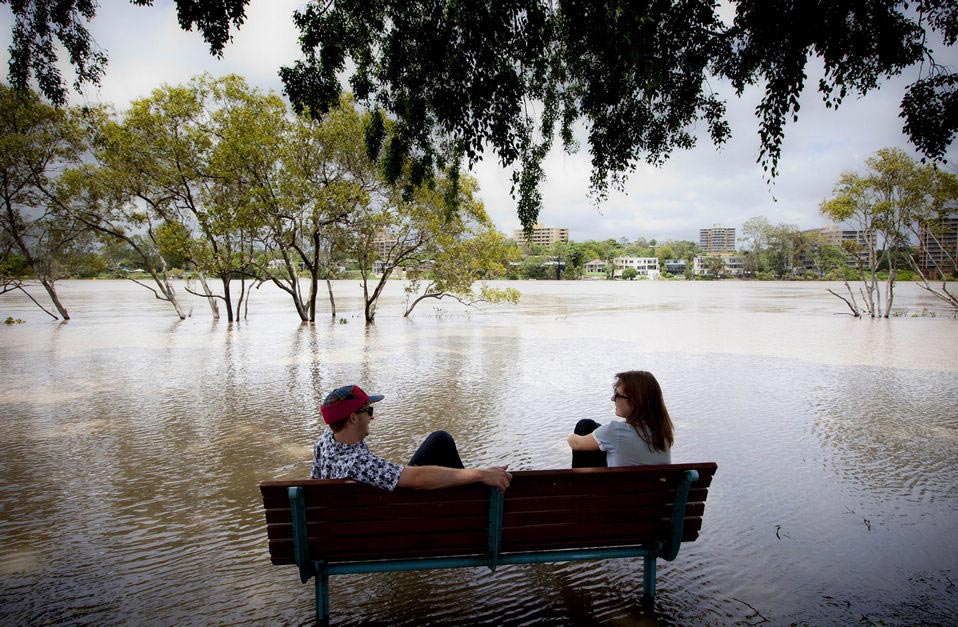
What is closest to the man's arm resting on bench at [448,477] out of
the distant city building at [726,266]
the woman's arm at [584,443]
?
the woman's arm at [584,443]

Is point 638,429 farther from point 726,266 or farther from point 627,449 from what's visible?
point 726,266

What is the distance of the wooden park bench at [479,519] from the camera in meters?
2.79

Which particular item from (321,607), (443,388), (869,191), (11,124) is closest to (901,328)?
(869,191)

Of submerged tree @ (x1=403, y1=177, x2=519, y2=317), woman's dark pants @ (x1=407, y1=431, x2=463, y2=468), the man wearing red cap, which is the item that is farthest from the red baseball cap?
submerged tree @ (x1=403, y1=177, x2=519, y2=317)

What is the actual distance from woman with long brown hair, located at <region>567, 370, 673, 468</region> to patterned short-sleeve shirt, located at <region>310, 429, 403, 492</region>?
1297mm

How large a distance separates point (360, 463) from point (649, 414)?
1.69 m

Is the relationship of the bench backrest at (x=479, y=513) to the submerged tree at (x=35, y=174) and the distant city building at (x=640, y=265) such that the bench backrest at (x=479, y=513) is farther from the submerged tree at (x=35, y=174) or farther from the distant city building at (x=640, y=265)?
the distant city building at (x=640, y=265)

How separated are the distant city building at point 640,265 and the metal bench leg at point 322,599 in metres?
165

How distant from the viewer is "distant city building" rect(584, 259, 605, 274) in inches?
6813

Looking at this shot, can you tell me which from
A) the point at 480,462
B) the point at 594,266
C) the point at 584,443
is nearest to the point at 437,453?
the point at 584,443

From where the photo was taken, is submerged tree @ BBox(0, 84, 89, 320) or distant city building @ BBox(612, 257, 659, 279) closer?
submerged tree @ BBox(0, 84, 89, 320)

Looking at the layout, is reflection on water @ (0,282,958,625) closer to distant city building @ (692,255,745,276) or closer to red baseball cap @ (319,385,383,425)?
red baseball cap @ (319,385,383,425)

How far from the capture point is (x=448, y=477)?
2.83 meters

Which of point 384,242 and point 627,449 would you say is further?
point 384,242
